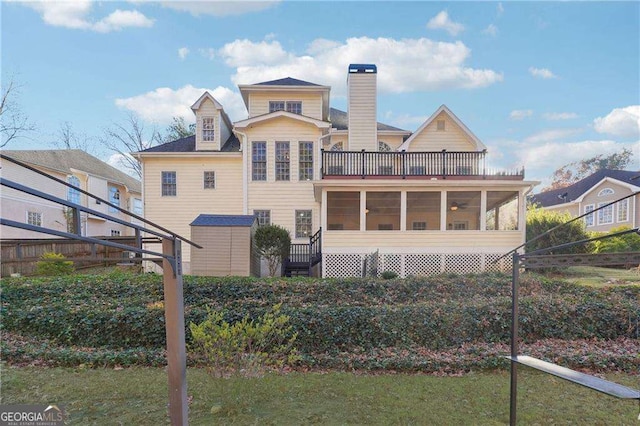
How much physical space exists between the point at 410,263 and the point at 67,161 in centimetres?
2245

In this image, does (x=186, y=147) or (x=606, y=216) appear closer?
(x=186, y=147)

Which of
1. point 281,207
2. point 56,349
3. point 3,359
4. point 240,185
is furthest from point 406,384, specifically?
point 240,185

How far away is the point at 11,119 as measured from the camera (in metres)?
18.4

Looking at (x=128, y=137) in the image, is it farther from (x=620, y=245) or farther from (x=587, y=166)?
(x=587, y=166)

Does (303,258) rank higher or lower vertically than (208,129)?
lower

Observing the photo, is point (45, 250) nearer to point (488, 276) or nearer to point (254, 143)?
point (254, 143)

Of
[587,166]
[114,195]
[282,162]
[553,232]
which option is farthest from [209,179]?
[587,166]

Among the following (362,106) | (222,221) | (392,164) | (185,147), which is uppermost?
(362,106)

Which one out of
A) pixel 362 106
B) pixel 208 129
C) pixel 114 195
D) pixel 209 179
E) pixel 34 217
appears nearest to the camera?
pixel 362 106

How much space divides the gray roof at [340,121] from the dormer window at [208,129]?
19.4ft

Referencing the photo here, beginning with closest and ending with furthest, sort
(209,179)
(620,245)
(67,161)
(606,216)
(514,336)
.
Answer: (514,336)
(209,179)
(620,245)
(67,161)
(606,216)

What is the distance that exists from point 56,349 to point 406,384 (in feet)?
19.2

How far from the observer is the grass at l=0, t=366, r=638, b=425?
329 centimetres

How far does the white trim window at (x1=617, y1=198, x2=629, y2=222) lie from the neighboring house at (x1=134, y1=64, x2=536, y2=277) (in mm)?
14299
